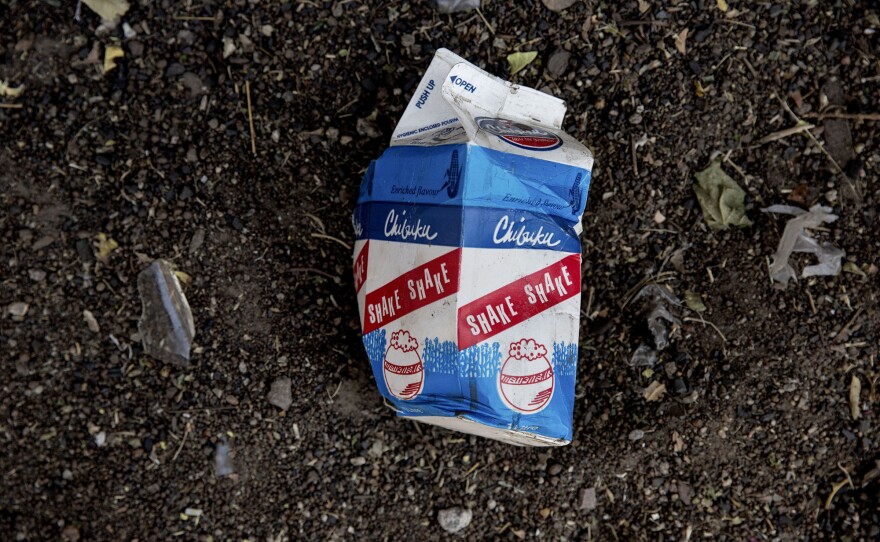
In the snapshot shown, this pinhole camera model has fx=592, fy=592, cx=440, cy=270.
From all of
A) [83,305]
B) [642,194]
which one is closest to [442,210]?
[642,194]

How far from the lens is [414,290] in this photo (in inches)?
51.1

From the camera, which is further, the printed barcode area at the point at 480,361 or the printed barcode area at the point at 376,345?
the printed barcode area at the point at 376,345

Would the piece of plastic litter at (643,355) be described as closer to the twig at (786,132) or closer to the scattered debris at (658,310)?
the scattered debris at (658,310)

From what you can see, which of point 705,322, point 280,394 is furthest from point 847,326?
point 280,394

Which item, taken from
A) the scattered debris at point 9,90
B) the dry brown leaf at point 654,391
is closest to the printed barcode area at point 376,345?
the dry brown leaf at point 654,391

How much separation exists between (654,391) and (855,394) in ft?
1.89

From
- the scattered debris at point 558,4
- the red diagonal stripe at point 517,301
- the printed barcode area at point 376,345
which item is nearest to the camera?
the red diagonal stripe at point 517,301

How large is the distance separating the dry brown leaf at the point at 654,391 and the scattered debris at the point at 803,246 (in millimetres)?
442

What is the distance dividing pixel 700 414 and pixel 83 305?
1807mm

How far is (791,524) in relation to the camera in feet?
5.59

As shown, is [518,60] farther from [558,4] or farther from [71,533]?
[71,533]

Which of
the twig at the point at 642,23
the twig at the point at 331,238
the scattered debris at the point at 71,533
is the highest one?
the twig at the point at 642,23

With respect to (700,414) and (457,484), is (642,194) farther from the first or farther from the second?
(457,484)

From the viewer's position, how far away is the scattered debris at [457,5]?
1.65m
